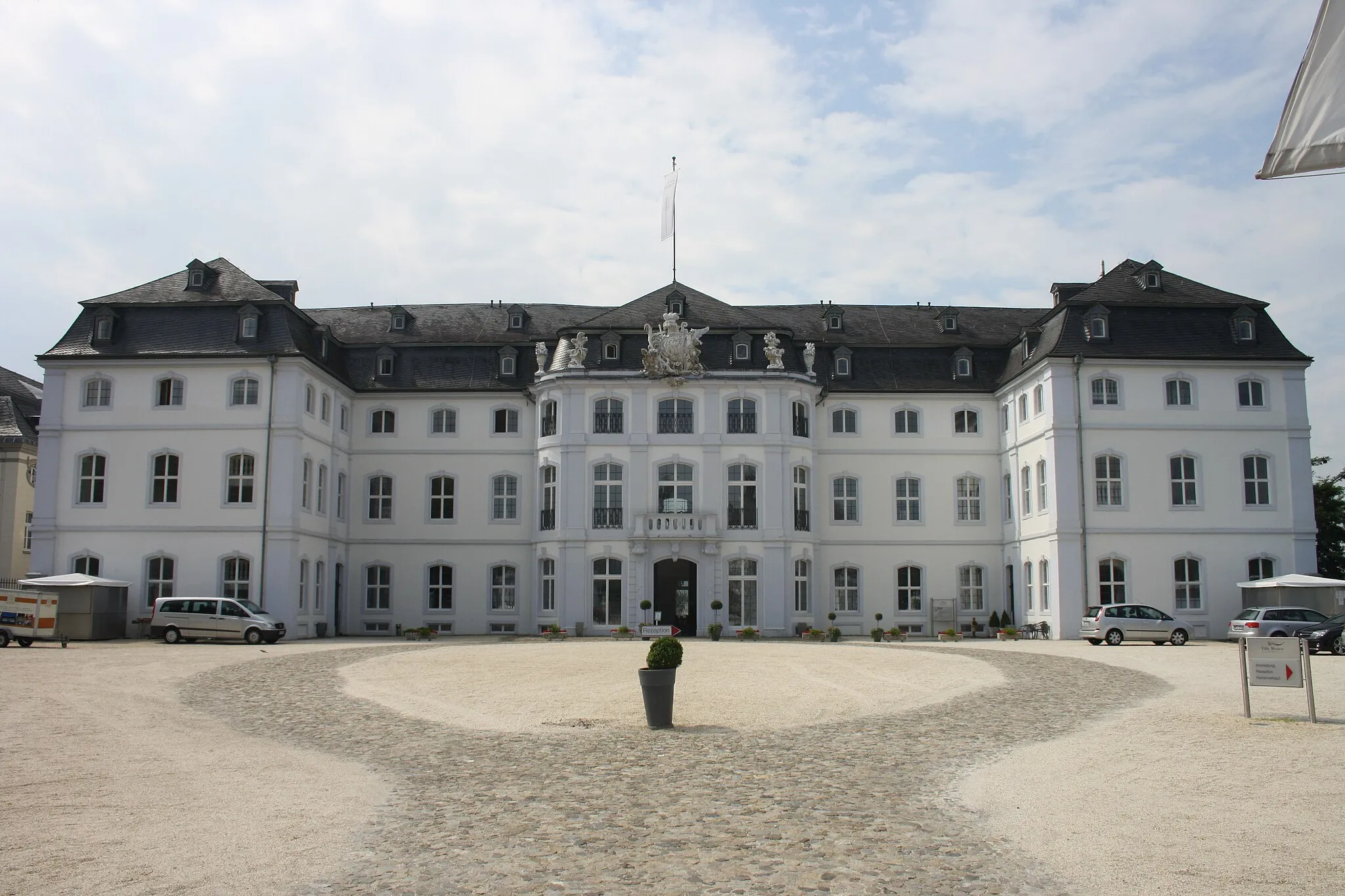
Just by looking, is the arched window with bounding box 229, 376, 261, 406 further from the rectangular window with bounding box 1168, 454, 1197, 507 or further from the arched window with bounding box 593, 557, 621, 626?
the rectangular window with bounding box 1168, 454, 1197, 507

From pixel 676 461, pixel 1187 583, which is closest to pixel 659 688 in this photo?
pixel 676 461

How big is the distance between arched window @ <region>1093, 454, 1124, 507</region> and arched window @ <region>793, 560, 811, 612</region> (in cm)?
1010

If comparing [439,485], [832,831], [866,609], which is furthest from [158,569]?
[832,831]

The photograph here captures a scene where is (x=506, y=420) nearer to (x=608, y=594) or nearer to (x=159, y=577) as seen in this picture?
(x=608, y=594)

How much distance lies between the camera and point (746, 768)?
12.8 meters

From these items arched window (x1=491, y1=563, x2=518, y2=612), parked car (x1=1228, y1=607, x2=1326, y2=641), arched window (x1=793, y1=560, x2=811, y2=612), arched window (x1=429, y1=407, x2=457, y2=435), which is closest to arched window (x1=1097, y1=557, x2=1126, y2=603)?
parked car (x1=1228, y1=607, x2=1326, y2=641)

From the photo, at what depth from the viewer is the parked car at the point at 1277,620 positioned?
32.9 meters

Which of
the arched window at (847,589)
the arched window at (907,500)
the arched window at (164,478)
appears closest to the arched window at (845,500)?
the arched window at (907,500)

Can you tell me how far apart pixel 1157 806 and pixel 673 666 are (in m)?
7.21

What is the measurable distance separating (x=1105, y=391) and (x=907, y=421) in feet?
26.5

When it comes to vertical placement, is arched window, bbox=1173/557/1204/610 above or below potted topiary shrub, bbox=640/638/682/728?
above

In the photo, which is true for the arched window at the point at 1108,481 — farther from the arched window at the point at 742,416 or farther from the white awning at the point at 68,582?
the white awning at the point at 68,582

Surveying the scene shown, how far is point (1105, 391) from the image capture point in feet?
133

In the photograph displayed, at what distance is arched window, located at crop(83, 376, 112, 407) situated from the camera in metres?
40.7
